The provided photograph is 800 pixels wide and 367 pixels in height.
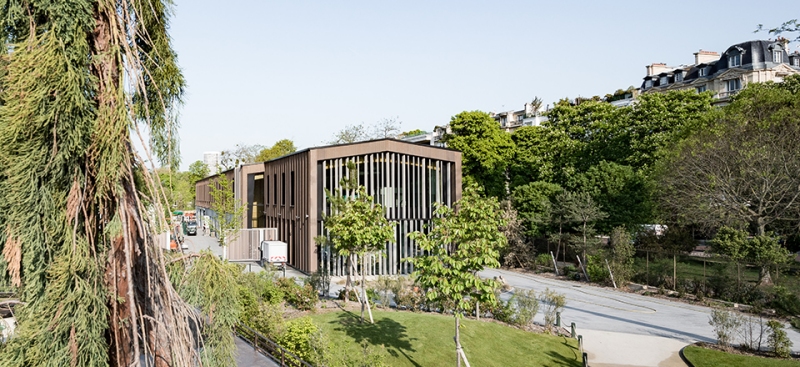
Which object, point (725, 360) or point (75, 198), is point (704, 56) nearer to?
point (725, 360)

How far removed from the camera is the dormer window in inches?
2398

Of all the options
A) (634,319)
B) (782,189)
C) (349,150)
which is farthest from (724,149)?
(349,150)

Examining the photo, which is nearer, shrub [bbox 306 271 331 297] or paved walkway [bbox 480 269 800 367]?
paved walkway [bbox 480 269 800 367]

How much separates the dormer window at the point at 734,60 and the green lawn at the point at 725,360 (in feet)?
180

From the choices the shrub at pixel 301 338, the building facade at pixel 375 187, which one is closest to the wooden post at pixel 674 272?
the building facade at pixel 375 187

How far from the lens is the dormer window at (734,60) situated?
60.9 meters

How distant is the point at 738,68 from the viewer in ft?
196

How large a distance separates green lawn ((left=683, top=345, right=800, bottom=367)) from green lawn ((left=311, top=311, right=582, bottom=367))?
3.27 metres

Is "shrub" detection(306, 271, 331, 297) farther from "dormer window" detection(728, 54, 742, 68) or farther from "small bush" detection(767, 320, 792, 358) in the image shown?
"dormer window" detection(728, 54, 742, 68)

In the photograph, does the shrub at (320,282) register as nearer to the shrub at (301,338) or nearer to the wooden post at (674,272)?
the shrub at (301,338)

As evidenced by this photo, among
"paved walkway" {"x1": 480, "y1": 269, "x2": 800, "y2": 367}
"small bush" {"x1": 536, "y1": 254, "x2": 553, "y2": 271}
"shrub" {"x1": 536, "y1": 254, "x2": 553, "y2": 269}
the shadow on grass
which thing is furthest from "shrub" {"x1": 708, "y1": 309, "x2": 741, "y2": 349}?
"shrub" {"x1": 536, "y1": 254, "x2": 553, "y2": 269}

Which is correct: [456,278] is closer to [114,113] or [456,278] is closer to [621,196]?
[114,113]

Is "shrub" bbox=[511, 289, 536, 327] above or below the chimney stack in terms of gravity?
below

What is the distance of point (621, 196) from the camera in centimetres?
3484
